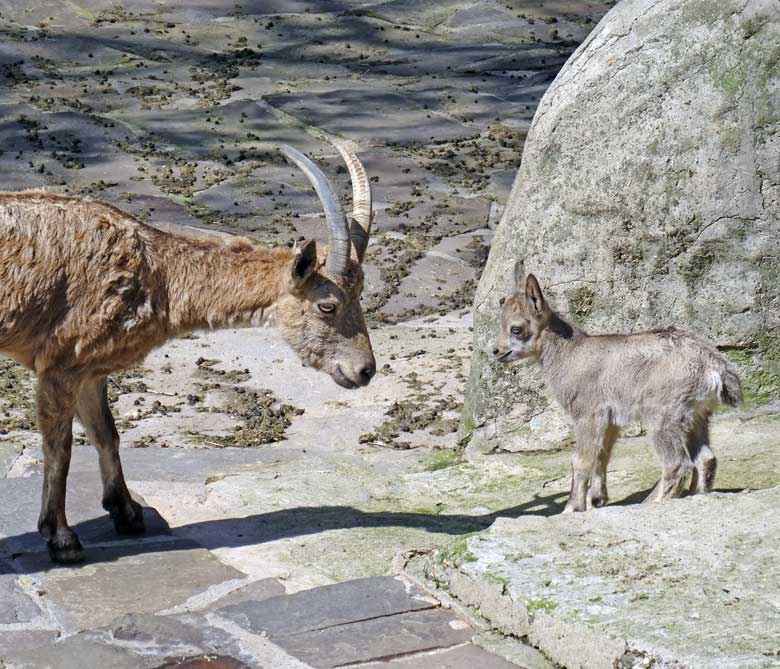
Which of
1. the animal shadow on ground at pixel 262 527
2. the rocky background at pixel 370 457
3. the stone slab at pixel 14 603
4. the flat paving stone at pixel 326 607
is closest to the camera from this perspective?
the rocky background at pixel 370 457

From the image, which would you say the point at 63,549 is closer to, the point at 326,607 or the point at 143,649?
the point at 143,649

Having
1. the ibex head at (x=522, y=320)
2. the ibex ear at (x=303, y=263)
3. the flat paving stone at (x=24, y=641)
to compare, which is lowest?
the flat paving stone at (x=24, y=641)

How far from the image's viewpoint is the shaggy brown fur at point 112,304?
609 centimetres

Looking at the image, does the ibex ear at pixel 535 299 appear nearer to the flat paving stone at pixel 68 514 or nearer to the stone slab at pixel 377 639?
the flat paving stone at pixel 68 514

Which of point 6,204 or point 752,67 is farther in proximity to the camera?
point 752,67

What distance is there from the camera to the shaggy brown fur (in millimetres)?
6090

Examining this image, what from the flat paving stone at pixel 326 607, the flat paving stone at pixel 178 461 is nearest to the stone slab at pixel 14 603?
the flat paving stone at pixel 326 607

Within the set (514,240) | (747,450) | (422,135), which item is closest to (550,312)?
(514,240)

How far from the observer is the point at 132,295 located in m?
6.20

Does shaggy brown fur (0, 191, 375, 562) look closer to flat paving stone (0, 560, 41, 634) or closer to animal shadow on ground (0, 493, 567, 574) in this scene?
animal shadow on ground (0, 493, 567, 574)

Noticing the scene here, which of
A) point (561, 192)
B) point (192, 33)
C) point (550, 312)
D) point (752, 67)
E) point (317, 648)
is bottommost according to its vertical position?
point (317, 648)

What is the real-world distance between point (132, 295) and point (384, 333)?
3807mm

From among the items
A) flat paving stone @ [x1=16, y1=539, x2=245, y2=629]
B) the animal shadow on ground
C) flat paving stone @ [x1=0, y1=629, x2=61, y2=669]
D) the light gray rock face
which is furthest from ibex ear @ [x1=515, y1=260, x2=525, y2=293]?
flat paving stone @ [x1=0, y1=629, x2=61, y2=669]

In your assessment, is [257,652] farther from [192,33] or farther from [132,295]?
[192,33]
